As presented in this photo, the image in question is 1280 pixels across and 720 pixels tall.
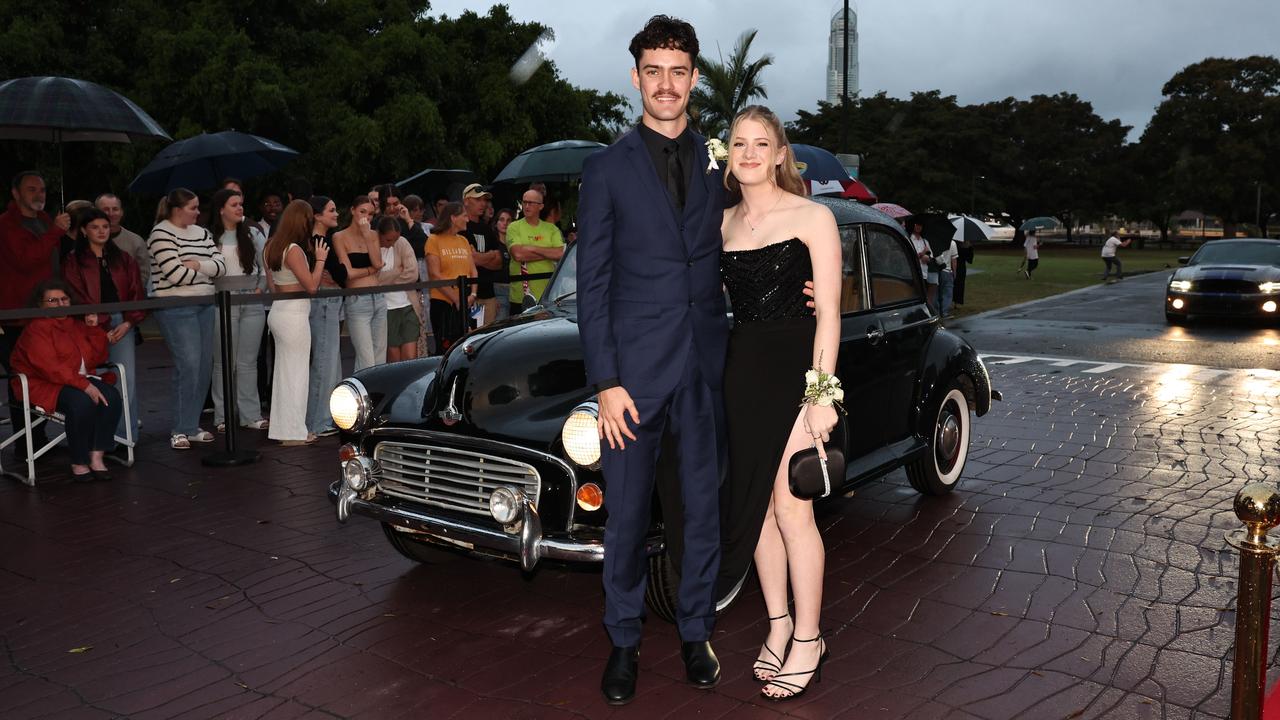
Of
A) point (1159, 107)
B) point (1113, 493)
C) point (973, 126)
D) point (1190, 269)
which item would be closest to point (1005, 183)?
point (973, 126)

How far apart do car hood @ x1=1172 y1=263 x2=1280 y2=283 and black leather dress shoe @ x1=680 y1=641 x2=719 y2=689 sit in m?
16.2

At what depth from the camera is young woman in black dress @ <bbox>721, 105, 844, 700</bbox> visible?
3729 millimetres

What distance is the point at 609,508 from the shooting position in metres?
3.74

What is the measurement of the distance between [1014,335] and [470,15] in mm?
18962

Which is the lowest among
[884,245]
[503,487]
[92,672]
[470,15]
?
[92,672]

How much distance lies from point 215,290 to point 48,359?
1.62 m

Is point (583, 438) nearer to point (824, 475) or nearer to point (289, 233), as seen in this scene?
point (824, 475)

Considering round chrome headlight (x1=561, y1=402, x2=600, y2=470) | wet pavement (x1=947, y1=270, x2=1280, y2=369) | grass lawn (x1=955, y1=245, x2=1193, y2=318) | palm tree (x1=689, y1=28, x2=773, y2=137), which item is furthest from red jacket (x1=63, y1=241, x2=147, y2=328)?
palm tree (x1=689, y1=28, x2=773, y2=137)

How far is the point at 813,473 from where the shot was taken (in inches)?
144

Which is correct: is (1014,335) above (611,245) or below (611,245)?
below

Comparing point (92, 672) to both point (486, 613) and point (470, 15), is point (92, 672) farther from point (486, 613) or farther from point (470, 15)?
point (470, 15)

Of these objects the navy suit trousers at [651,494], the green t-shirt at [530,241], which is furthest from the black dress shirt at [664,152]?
the green t-shirt at [530,241]

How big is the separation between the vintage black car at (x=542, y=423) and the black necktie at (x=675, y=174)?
37.8 inches

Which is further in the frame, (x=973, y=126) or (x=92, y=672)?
(x=973, y=126)
